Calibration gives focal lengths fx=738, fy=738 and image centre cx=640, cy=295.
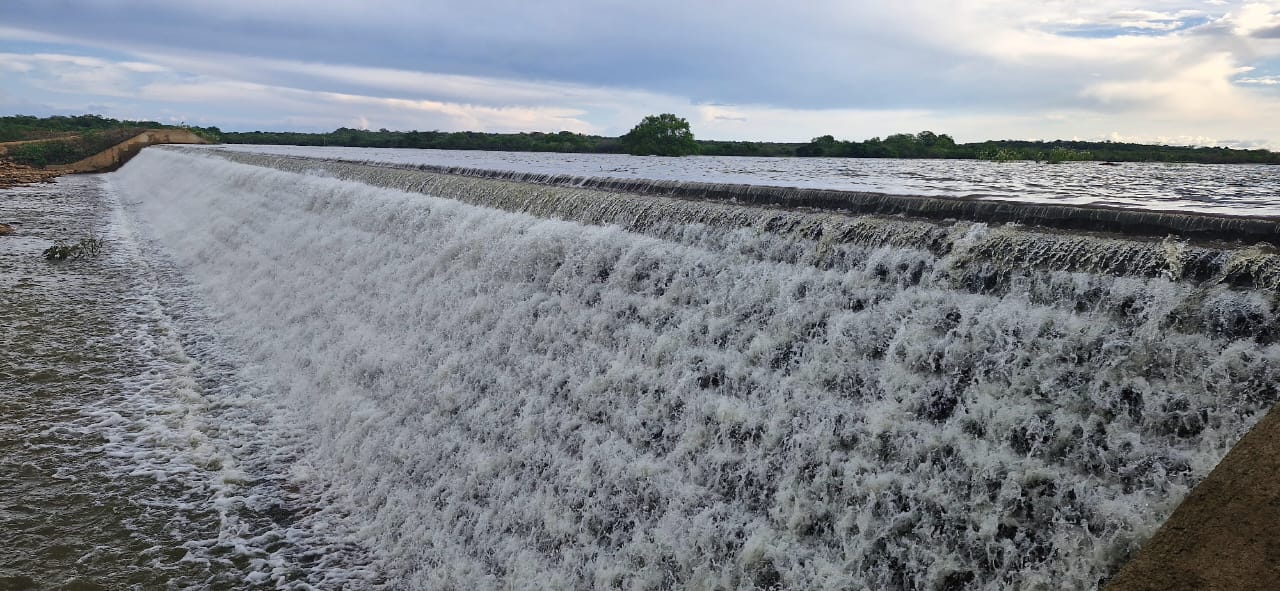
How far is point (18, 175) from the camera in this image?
151 feet

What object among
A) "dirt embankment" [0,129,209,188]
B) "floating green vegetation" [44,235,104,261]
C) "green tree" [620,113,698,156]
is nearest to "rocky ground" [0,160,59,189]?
"dirt embankment" [0,129,209,188]

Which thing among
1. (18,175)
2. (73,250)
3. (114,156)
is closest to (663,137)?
(73,250)

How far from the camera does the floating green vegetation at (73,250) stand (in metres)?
18.2

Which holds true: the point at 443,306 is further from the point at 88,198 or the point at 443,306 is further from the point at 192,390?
the point at 88,198

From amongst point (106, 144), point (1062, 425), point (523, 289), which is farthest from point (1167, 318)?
point (106, 144)

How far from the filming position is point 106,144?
58.4 m

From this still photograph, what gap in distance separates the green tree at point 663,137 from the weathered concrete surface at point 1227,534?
4272 cm

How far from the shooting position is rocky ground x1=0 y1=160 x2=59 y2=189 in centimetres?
4242

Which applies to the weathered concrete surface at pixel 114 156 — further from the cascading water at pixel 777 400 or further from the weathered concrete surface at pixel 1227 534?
the weathered concrete surface at pixel 1227 534

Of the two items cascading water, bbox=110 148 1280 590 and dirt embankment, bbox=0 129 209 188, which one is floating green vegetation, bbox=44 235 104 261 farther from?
dirt embankment, bbox=0 129 209 188

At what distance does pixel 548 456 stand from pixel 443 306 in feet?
12.8

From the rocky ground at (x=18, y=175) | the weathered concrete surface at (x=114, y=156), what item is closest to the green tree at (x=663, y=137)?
the rocky ground at (x=18, y=175)

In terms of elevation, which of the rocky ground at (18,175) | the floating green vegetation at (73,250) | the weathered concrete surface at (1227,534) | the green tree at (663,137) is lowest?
the floating green vegetation at (73,250)

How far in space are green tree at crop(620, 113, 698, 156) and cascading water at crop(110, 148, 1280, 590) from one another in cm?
3570
